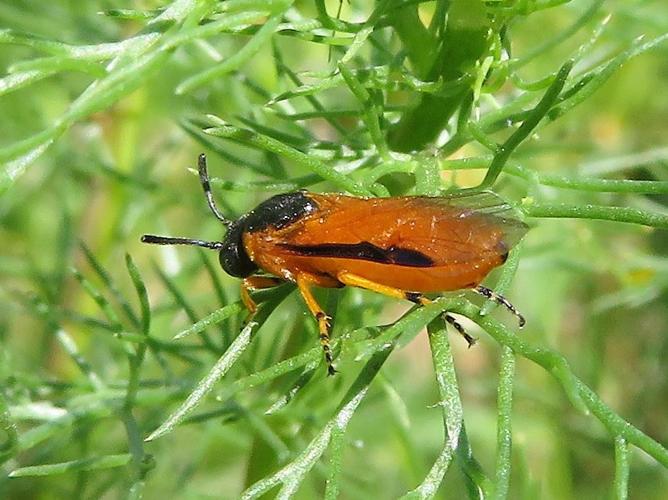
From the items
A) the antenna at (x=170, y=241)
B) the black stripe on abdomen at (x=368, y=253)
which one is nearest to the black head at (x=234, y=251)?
the antenna at (x=170, y=241)

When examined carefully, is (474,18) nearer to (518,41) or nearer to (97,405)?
(97,405)

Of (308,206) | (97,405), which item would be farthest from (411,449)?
(308,206)

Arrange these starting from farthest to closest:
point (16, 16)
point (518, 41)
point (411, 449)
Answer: point (518, 41) → point (16, 16) → point (411, 449)

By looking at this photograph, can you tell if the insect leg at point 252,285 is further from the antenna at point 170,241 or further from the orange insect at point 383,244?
the antenna at point 170,241

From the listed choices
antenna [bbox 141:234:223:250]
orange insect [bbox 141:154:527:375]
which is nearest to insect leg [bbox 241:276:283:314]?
orange insect [bbox 141:154:527:375]

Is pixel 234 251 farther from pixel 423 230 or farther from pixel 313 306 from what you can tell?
pixel 423 230

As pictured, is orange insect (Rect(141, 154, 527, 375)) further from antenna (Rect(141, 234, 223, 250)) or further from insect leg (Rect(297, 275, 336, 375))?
antenna (Rect(141, 234, 223, 250))

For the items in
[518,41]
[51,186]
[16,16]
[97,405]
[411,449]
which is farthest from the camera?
→ [518,41]
